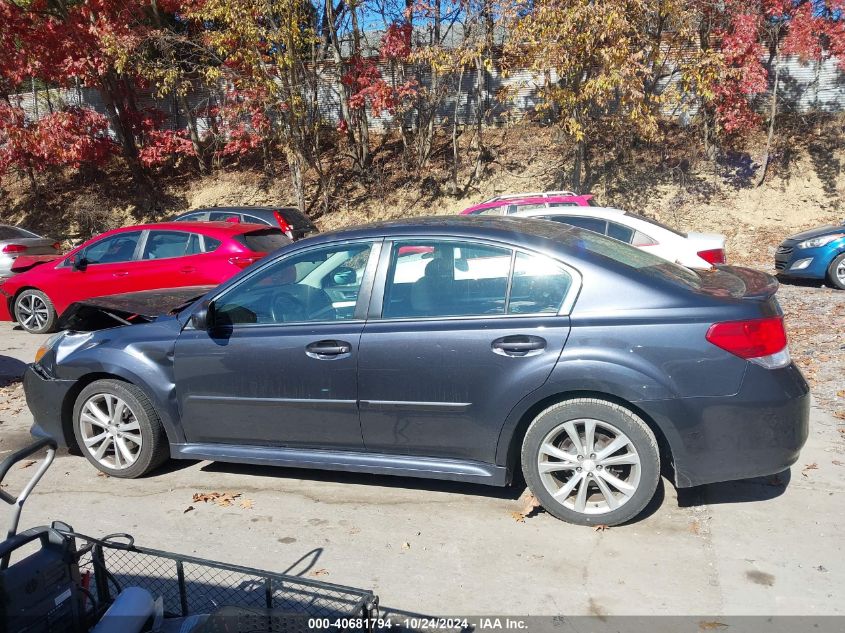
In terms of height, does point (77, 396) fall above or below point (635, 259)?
below

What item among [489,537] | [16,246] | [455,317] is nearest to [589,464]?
[489,537]

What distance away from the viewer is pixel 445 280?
447cm

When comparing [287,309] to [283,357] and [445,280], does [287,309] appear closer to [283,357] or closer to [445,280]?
[283,357]

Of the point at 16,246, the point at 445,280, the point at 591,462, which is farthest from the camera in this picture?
the point at 16,246

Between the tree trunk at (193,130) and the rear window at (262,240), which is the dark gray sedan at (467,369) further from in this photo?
the tree trunk at (193,130)

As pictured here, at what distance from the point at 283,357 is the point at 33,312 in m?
7.72

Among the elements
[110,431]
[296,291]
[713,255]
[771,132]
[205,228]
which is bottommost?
[110,431]

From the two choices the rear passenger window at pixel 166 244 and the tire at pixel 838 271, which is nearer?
the rear passenger window at pixel 166 244

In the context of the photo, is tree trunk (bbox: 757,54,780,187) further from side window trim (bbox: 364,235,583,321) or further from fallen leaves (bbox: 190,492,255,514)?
fallen leaves (bbox: 190,492,255,514)

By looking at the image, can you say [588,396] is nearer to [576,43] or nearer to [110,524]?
[110,524]

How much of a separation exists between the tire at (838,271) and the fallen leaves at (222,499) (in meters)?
10.6

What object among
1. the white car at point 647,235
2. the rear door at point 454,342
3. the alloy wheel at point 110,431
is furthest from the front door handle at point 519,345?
the white car at point 647,235

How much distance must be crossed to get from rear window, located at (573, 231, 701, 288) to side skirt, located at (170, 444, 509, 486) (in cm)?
144

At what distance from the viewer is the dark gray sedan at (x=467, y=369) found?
13.1ft
